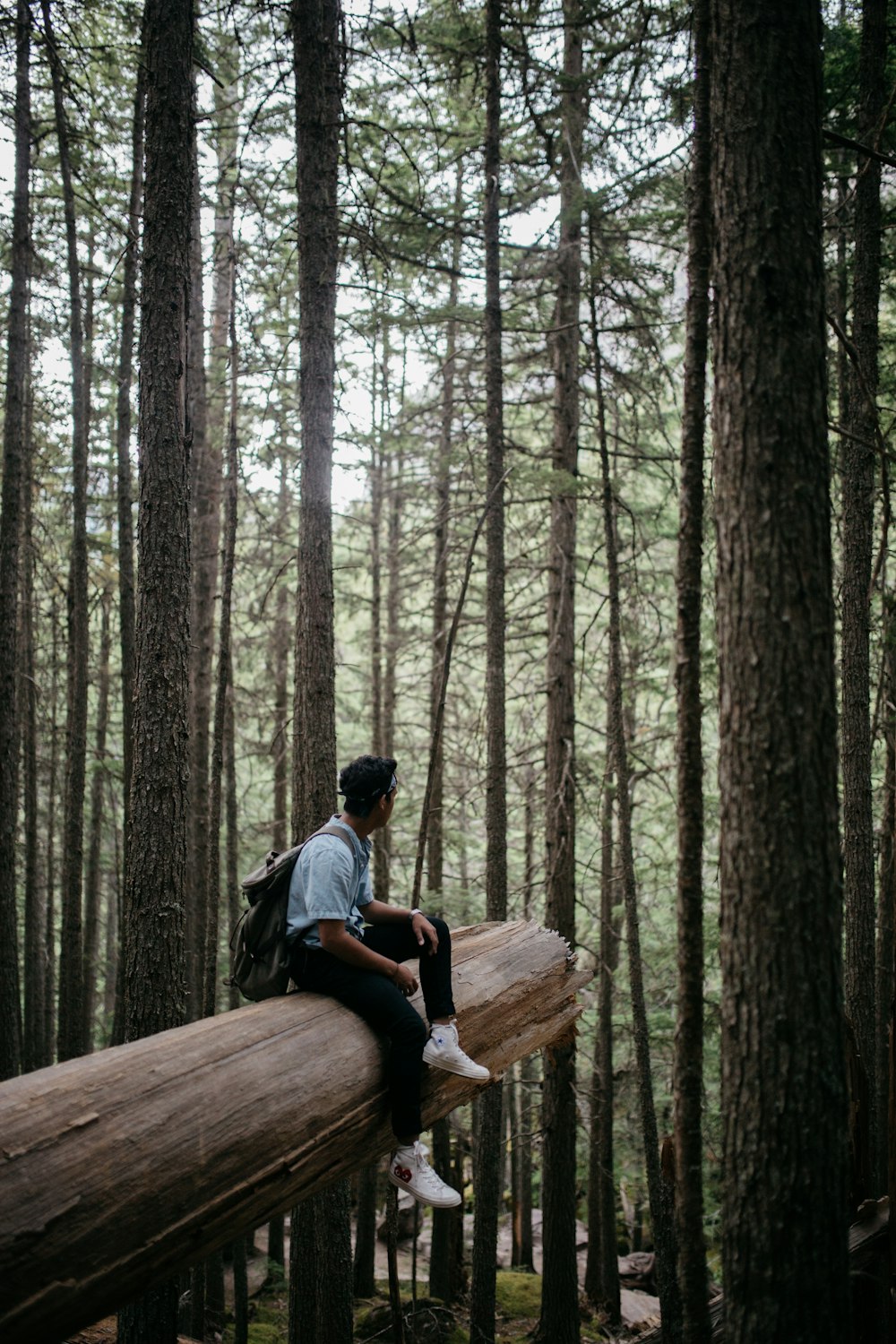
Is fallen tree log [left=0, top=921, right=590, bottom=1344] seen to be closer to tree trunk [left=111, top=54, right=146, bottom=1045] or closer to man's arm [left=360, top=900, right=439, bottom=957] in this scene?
man's arm [left=360, top=900, right=439, bottom=957]

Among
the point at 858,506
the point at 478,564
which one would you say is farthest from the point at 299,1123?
the point at 478,564

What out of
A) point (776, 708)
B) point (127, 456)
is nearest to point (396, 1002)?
point (776, 708)

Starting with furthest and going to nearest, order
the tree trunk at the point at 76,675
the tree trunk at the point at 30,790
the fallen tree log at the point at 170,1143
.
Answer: the tree trunk at the point at 30,790, the tree trunk at the point at 76,675, the fallen tree log at the point at 170,1143

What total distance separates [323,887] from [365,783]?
62 centimetres

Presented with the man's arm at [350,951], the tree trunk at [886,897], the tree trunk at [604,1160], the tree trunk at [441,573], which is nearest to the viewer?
the man's arm at [350,951]

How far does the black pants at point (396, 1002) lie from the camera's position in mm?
4270

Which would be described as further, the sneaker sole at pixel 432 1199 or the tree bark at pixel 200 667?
the tree bark at pixel 200 667

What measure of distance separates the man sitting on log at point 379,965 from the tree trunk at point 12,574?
7791 mm

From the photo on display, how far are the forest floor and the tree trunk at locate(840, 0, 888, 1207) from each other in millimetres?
5534


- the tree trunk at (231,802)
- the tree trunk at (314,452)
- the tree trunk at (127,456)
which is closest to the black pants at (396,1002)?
the tree trunk at (314,452)

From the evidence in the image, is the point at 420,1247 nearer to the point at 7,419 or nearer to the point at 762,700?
the point at 7,419

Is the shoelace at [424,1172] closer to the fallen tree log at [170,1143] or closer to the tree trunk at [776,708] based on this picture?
the fallen tree log at [170,1143]

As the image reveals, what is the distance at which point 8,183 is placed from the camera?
1194 cm

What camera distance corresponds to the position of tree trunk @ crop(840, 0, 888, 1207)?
757 cm
